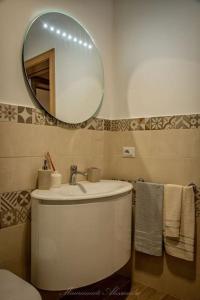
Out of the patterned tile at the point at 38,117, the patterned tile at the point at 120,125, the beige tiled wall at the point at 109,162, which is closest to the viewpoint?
the beige tiled wall at the point at 109,162

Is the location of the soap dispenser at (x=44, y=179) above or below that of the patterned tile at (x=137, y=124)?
below

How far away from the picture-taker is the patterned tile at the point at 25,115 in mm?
1308

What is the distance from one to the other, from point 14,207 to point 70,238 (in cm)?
35

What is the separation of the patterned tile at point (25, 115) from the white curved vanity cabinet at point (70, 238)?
0.40 metres

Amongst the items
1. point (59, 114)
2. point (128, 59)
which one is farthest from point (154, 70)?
point (59, 114)

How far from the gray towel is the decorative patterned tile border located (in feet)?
1.35

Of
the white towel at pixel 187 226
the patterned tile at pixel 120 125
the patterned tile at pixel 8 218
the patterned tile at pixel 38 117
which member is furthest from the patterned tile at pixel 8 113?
the white towel at pixel 187 226

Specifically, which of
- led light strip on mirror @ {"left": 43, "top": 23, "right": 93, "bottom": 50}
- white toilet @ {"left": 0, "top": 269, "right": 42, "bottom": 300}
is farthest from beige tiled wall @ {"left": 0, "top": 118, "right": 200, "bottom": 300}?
led light strip on mirror @ {"left": 43, "top": 23, "right": 93, "bottom": 50}

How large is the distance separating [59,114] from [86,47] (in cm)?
55

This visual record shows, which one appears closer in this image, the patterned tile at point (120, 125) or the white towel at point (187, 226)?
the white towel at point (187, 226)

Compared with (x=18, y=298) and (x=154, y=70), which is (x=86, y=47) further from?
(x=18, y=298)

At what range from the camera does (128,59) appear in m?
1.84

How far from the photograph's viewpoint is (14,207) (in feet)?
4.21

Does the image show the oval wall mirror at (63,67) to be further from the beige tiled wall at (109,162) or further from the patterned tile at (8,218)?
the patterned tile at (8,218)
